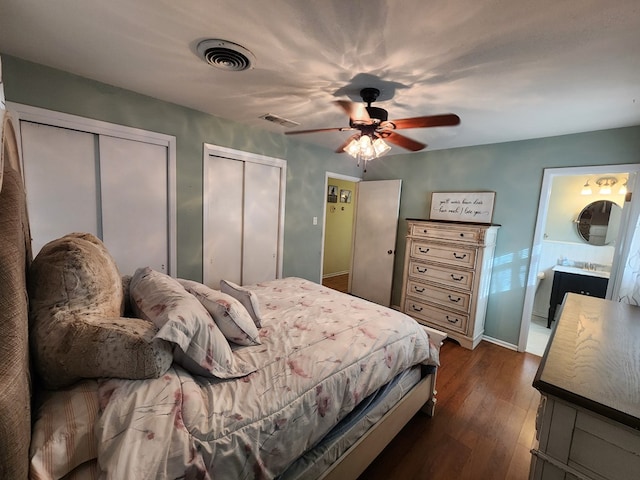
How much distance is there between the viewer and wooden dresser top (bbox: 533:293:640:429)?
0.76m

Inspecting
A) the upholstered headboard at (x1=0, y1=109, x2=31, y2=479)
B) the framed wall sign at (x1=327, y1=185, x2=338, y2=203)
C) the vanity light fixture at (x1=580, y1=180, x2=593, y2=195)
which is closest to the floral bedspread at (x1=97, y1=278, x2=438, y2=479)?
the upholstered headboard at (x1=0, y1=109, x2=31, y2=479)

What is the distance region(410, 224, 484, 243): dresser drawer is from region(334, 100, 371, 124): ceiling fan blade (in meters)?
1.90

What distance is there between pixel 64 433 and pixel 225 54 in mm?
1800

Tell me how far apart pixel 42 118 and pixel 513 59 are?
302 cm

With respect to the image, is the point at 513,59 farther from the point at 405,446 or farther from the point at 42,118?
the point at 42,118

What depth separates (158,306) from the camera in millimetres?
1278

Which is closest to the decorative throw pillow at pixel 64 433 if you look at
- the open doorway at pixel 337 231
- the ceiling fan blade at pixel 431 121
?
the ceiling fan blade at pixel 431 121

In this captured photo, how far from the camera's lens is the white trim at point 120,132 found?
6.18 ft

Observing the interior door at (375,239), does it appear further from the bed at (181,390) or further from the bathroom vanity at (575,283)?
the bed at (181,390)

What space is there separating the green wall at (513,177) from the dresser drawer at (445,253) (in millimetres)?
446

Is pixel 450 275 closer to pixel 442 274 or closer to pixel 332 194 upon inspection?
pixel 442 274

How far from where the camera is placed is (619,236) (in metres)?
2.52

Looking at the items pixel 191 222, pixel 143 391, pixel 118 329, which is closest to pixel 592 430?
pixel 143 391

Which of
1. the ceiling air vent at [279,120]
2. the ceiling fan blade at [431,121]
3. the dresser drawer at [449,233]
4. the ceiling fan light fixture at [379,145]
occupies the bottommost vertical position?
the dresser drawer at [449,233]
